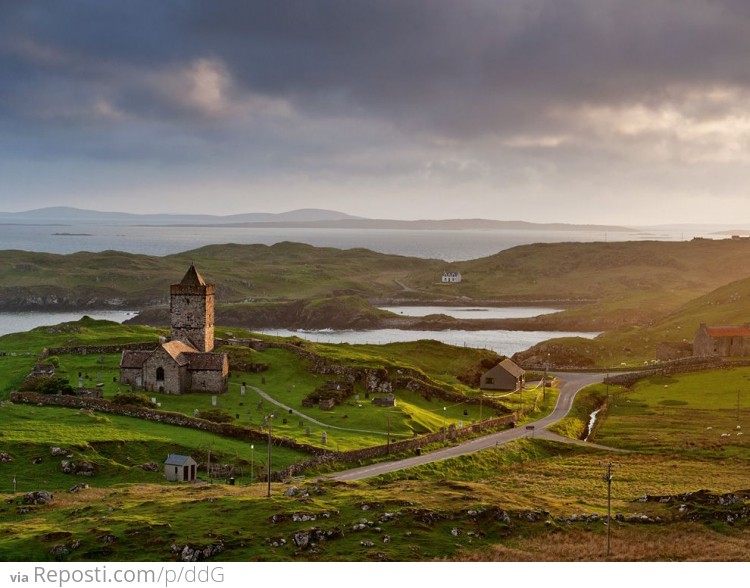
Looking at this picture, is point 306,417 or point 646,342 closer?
point 306,417

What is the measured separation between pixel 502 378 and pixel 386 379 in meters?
24.0

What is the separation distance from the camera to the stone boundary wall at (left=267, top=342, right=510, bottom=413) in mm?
90438

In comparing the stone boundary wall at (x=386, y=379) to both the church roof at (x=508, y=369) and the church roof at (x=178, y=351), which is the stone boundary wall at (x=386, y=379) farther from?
the church roof at (x=508, y=369)

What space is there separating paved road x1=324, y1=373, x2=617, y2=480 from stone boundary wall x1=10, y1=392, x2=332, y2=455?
408 cm

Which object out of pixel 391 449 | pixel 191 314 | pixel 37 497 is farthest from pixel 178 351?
pixel 37 497

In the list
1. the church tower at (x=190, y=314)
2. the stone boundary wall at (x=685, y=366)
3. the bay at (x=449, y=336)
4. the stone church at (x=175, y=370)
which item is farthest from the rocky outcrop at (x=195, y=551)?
the bay at (x=449, y=336)

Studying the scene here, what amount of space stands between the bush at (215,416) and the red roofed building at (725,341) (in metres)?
93.3

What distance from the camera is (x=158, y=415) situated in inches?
2783

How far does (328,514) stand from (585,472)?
32970 mm

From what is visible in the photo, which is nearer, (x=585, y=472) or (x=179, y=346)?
(x=585, y=472)

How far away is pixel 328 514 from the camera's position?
4594cm

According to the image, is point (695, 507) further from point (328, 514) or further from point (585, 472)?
point (328, 514)

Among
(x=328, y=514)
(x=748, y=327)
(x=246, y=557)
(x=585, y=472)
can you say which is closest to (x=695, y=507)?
(x=585, y=472)

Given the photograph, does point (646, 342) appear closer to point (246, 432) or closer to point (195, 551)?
point (246, 432)
